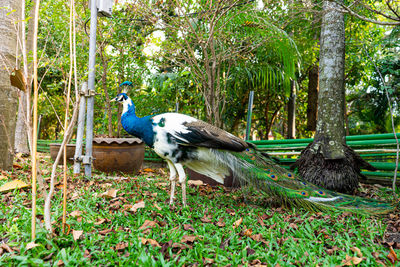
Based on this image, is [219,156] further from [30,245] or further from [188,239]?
[30,245]

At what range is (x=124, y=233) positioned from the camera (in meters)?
2.10

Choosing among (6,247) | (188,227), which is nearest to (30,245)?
(6,247)

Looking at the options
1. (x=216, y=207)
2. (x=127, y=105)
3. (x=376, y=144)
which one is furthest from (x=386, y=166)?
(x=127, y=105)

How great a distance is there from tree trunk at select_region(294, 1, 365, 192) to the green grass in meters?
0.68

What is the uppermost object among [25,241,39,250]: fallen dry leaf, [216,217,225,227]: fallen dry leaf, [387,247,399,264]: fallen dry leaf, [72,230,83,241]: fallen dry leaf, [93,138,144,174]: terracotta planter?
[93,138,144,174]: terracotta planter

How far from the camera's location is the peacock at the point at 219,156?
9.30 ft

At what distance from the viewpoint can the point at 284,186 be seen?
2.91 m

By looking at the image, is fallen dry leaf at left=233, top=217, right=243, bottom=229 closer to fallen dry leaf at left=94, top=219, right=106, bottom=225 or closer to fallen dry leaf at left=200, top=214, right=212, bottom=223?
fallen dry leaf at left=200, top=214, right=212, bottom=223

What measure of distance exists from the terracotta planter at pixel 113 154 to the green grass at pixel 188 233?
128cm

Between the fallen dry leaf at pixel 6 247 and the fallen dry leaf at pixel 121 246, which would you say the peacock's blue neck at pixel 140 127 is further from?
the fallen dry leaf at pixel 6 247

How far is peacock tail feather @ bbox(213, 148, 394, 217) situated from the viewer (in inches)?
105

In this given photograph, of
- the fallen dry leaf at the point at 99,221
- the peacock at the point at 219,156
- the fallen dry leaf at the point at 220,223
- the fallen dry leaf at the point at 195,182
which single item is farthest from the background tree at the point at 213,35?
the fallen dry leaf at the point at 99,221

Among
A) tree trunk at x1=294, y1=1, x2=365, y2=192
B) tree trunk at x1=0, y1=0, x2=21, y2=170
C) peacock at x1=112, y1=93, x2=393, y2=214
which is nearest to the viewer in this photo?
peacock at x1=112, y1=93, x2=393, y2=214

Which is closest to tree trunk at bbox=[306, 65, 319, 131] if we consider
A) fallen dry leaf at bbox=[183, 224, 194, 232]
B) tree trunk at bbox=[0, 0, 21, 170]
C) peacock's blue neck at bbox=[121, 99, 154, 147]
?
peacock's blue neck at bbox=[121, 99, 154, 147]
